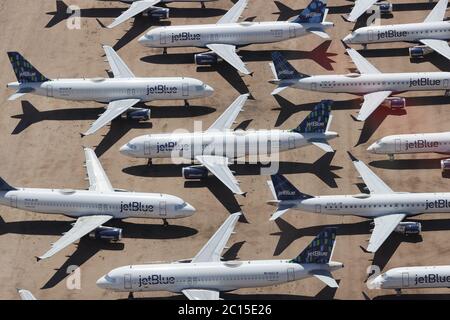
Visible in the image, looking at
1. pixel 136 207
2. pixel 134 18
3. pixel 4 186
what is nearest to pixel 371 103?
pixel 136 207

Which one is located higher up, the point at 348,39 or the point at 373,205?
the point at 348,39

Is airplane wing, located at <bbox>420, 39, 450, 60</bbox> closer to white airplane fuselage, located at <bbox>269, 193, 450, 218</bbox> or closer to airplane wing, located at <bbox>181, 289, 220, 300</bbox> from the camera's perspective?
white airplane fuselage, located at <bbox>269, 193, 450, 218</bbox>

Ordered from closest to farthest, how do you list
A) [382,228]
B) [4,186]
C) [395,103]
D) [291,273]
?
[291,273], [382,228], [4,186], [395,103]

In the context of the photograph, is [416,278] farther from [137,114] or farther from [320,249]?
[137,114]

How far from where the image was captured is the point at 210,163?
446 ft

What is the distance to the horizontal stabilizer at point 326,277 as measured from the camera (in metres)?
118

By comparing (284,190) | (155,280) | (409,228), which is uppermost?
(284,190)

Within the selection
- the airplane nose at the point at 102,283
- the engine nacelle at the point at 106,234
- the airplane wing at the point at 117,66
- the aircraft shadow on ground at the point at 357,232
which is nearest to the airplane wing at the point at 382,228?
the aircraft shadow on ground at the point at 357,232

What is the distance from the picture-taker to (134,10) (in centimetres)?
16100

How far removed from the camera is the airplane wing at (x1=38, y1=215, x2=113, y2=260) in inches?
4916

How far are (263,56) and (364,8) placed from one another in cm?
1604

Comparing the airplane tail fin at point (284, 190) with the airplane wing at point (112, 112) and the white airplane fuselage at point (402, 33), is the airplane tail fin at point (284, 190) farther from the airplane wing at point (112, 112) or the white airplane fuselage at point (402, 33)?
the white airplane fuselage at point (402, 33)

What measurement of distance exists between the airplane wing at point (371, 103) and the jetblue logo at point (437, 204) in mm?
18306

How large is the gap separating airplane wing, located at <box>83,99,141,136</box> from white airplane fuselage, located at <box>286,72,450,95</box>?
20.9 metres
